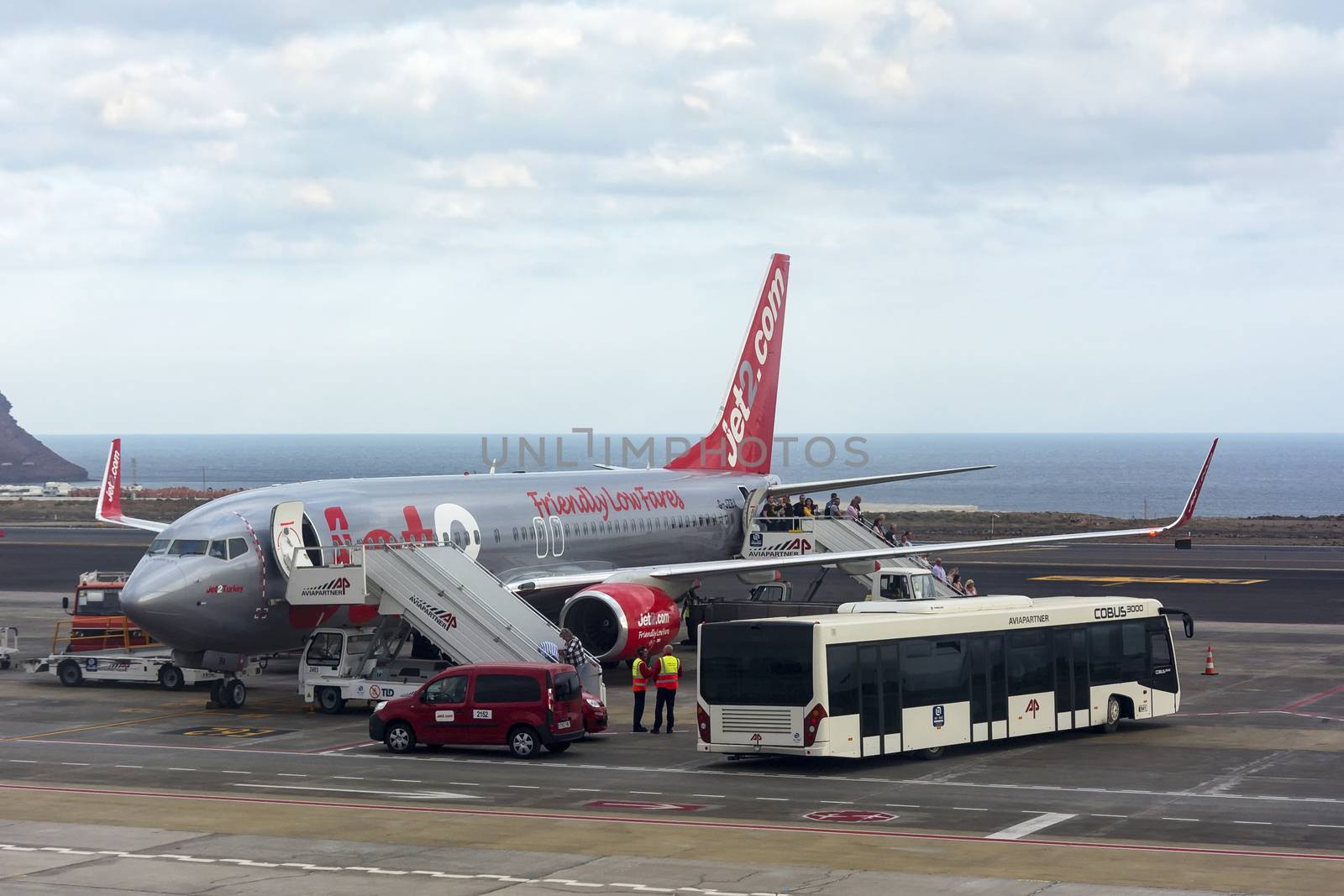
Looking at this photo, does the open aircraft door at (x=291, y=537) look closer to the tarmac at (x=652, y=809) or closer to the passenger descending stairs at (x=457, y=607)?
the passenger descending stairs at (x=457, y=607)

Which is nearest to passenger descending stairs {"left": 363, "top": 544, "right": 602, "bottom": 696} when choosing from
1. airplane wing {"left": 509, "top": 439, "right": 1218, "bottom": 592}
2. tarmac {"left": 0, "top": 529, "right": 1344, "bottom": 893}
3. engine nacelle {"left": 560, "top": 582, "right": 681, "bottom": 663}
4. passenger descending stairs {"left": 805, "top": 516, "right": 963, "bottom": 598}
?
tarmac {"left": 0, "top": 529, "right": 1344, "bottom": 893}

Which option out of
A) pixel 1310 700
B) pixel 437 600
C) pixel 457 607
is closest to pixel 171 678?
pixel 437 600

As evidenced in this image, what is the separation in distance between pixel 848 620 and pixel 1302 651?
81.0 ft

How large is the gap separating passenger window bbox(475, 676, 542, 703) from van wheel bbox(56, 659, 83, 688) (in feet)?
57.2

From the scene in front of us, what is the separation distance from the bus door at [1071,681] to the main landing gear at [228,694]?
1930cm

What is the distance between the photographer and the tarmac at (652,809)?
20812mm

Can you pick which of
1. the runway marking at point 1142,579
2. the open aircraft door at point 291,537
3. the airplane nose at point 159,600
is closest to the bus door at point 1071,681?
the open aircraft door at point 291,537

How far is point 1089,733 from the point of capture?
3412cm

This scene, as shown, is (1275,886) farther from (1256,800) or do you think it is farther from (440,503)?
(440,503)

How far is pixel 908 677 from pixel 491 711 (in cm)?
810

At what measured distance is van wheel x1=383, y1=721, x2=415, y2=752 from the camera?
32.0 m

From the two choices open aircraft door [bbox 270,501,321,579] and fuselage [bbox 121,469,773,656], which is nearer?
fuselage [bbox 121,469,773,656]

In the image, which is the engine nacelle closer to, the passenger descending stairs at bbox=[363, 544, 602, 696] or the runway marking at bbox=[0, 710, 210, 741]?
the passenger descending stairs at bbox=[363, 544, 602, 696]

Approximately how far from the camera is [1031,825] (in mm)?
23922
